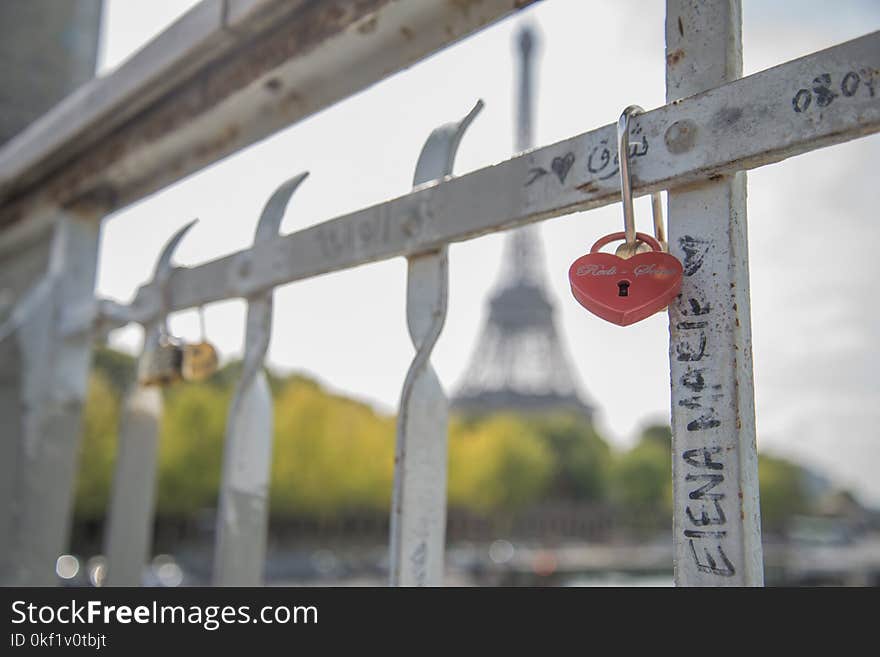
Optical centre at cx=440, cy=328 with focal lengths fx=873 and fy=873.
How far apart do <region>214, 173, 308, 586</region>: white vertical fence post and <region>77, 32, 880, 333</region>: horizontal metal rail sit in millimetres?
104

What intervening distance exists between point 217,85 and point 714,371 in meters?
1.26

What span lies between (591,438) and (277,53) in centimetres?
4429

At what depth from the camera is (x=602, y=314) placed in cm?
95

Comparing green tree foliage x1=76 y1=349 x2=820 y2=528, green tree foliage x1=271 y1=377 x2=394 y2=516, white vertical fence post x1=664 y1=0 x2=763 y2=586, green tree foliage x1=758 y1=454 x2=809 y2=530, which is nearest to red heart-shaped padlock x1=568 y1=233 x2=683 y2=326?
white vertical fence post x1=664 y1=0 x2=763 y2=586

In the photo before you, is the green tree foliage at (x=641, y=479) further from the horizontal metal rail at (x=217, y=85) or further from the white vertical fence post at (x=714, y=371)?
the white vertical fence post at (x=714, y=371)

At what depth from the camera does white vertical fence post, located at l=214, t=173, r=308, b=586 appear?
1.59 meters

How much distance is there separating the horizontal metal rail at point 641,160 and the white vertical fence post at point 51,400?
113 cm

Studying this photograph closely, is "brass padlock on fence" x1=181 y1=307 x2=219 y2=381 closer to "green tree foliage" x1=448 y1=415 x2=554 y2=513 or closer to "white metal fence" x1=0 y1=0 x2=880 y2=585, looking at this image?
"white metal fence" x1=0 y1=0 x2=880 y2=585

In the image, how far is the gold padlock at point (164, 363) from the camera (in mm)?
1859

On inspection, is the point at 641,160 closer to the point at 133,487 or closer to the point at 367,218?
the point at 367,218
